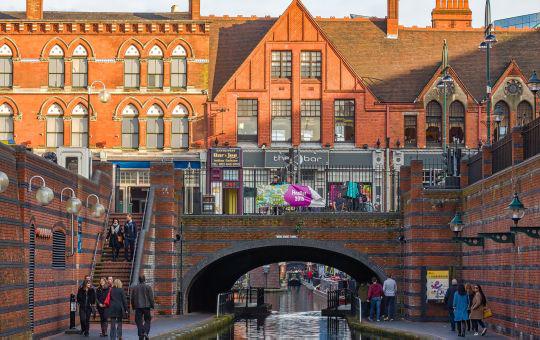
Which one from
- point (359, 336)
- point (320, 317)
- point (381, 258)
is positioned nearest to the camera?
point (359, 336)

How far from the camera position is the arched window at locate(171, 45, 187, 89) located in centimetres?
6681

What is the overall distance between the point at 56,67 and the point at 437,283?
2798cm

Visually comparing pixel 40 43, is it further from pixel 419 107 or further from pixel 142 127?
pixel 419 107

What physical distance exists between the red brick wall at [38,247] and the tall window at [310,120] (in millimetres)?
21993

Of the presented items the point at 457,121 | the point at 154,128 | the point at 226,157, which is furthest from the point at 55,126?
the point at 457,121

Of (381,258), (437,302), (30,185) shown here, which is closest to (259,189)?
(381,258)

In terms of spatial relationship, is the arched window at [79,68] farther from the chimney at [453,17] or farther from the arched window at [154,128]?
the chimney at [453,17]

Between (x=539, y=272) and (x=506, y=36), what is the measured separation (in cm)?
4169

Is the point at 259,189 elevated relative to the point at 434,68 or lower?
lower

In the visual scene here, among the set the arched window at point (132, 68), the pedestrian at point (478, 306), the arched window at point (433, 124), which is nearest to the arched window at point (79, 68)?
the arched window at point (132, 68)

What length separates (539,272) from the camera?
106 feet

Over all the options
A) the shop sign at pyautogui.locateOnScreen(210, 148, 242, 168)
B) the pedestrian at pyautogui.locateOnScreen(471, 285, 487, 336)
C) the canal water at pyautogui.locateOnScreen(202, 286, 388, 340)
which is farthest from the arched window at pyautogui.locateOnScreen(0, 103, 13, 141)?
the pedestrian at pyautogui.locateOnScreen(471, 285, 487, 336)

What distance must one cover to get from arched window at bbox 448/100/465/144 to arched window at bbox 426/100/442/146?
585mm

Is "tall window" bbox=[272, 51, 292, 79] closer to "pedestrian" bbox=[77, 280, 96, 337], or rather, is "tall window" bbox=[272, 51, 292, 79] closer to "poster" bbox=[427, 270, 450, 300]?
"poster" bbox=[427, 270, 450, 300]
